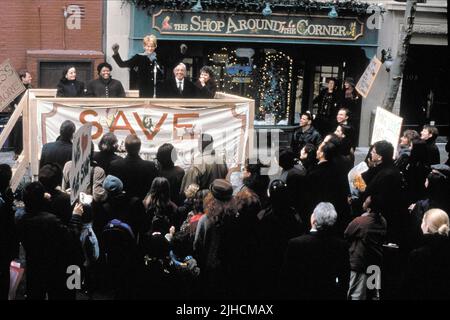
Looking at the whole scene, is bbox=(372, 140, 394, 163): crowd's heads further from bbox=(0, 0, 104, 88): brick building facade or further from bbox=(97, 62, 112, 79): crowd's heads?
bbox=(0, 0, 104, 88): brick building facade

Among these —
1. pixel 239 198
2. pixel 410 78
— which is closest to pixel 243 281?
pixel 239 198

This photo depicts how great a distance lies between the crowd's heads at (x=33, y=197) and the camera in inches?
228

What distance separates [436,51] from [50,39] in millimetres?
9757

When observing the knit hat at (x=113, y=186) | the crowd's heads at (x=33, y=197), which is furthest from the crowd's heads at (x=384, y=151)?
the crowd's heads at (x=33, y=197)

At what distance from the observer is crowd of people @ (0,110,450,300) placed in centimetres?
580

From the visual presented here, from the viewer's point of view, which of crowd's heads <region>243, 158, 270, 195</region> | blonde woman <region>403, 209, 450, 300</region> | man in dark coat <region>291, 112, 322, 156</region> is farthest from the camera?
man in dark coat <region>291, 112, 322, 156</region>

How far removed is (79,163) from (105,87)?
15.4ft

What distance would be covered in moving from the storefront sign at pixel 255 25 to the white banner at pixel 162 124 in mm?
5377

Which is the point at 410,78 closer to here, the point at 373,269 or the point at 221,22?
the point at 221,22

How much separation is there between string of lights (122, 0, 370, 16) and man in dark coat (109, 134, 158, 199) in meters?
7.93

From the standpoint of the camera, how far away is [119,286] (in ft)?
21.8

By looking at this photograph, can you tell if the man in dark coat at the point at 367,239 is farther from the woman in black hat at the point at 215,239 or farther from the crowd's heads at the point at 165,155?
the crowd's heads at the point at 165,155

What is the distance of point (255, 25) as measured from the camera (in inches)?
620

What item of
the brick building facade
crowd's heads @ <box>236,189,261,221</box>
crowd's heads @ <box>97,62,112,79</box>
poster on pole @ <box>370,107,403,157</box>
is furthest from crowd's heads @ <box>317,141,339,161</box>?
the brick building facade
